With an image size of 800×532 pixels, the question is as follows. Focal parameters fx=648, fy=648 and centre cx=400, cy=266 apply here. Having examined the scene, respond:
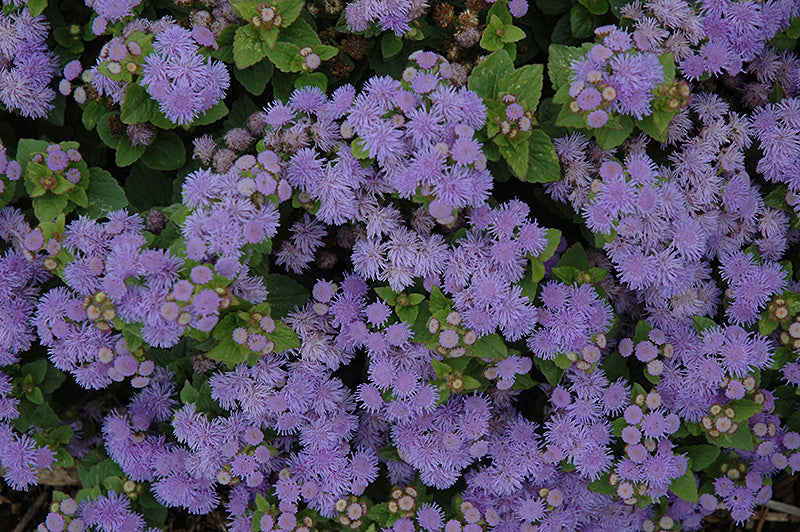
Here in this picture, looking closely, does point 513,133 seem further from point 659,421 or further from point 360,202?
point 659,421

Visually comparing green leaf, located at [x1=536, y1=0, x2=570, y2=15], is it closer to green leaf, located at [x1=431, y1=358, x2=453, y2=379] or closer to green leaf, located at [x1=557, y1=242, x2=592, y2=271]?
green leaf, located at [x1=557, y1=242, x2=592, y2=271]

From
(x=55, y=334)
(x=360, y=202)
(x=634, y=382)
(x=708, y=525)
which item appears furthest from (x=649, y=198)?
(x=55, y=334)

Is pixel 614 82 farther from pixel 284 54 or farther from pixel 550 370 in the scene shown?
pixel 284 54

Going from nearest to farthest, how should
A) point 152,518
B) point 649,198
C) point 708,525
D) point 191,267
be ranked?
point 191,267, point 649,198, point 152,518, point 708,525

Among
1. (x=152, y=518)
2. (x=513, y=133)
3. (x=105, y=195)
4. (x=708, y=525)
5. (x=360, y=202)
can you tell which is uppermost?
(x=513, y=133)

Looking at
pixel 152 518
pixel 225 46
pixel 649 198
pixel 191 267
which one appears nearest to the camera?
pixel 191 267

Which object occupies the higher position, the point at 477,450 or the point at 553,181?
the point at 553,181
